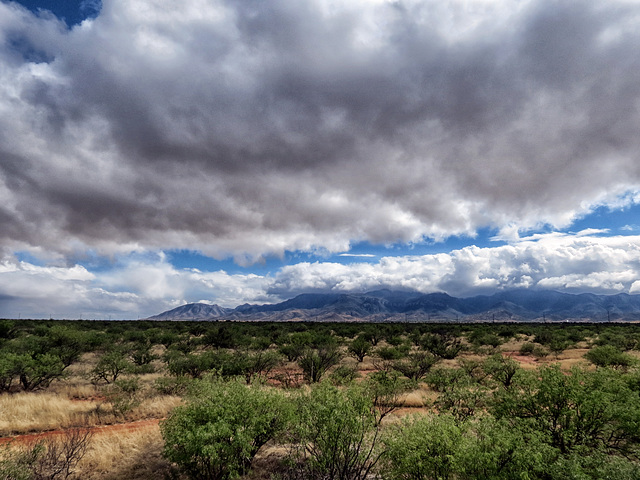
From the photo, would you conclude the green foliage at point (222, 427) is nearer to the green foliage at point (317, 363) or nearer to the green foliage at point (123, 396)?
the green foliage at point (123, 396)

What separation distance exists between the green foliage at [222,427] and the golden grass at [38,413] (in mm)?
12688

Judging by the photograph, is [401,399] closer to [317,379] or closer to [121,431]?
[317,379]

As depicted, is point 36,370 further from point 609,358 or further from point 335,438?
point 609,358

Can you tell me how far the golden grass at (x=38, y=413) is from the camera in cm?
1905

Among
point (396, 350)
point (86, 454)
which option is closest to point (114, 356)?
point (86, 454)

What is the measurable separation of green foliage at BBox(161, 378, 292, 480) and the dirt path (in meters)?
7.98

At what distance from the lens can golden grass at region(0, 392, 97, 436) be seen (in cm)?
1905

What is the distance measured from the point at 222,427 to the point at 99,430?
12523mm

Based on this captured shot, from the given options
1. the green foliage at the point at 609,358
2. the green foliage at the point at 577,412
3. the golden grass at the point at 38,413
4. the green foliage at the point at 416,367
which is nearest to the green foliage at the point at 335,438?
the green foliage at the point at 577,412

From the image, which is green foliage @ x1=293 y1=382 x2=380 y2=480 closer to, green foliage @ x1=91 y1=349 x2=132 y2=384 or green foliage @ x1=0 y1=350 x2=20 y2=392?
green foliage @ x1=0 y1=350 x2=20 y2=392

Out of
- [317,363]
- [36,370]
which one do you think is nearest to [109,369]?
[36,370]

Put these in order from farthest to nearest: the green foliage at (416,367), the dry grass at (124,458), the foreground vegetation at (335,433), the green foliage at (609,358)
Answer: the green foliage at (416,367)
the green foliage at (609,358)
the dry grass at (124,458)
the foreground vegetation at (335,433)

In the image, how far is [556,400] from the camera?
13.1 metres

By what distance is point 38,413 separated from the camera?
20750 mm
